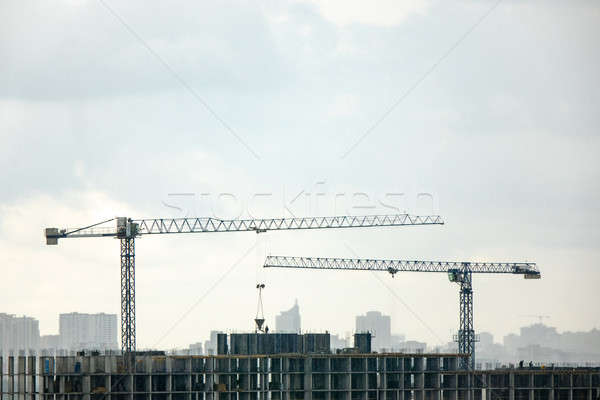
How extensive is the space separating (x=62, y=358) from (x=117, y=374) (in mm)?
8643

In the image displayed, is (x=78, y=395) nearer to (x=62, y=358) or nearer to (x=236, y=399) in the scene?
(x=62, y=358)

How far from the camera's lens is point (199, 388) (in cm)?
19988

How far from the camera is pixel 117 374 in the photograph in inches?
7835

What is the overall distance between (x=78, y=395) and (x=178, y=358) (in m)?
15.7

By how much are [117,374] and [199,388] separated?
1246cm

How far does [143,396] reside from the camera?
7825 inches

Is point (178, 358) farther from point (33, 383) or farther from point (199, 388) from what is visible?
point (33, 383)

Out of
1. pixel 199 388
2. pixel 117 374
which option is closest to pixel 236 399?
pixel 199 388

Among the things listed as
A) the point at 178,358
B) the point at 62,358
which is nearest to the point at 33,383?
the point at 62,358

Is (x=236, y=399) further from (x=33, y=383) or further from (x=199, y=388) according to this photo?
(x=33, y=383)

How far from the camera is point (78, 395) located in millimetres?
196125

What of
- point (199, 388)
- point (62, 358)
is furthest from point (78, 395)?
point (199, 388)

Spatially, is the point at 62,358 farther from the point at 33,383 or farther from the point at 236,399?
the point at 236,399

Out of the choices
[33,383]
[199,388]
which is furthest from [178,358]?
[33,383]
